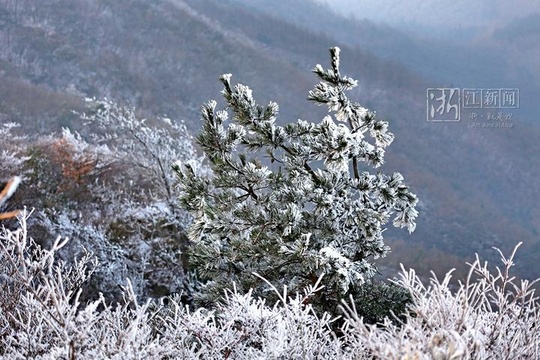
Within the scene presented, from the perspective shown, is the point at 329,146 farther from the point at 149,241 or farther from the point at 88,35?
the point at 88,35

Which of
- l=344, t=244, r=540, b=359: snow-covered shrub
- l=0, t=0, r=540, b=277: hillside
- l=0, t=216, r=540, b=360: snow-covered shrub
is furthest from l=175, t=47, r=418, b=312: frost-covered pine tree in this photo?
l=0, t=0, r=540, b=277: hillside

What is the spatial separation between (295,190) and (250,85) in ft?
251

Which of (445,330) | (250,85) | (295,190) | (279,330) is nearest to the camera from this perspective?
(445,330)

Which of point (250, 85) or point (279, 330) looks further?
point (250, 85)

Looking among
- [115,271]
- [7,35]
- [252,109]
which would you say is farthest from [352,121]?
[7,35]

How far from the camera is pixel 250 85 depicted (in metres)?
80.4

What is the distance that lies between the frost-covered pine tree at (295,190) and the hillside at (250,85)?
35.8 meters

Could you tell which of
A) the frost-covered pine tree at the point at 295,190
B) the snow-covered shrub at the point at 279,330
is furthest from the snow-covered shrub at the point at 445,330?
the frost-covered pine tree at the point at 295,190

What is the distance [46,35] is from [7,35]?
5.61m

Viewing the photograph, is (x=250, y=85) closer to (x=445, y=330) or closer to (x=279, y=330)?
(x=279, y=330)

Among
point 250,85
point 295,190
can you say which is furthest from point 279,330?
point 250,85

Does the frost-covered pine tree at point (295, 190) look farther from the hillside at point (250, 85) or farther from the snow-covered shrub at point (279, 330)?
the hillside at point (250, 85)

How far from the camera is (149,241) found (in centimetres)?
1252

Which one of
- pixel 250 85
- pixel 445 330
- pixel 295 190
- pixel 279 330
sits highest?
pixel 445 330
